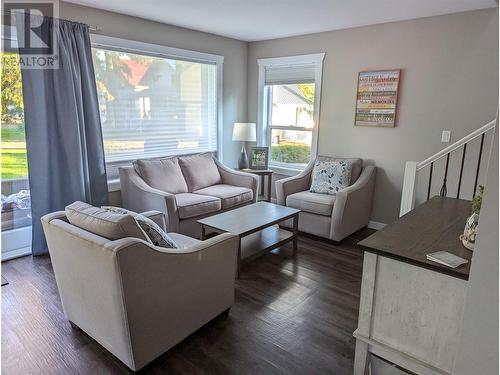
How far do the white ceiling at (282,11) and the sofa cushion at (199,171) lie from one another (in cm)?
162

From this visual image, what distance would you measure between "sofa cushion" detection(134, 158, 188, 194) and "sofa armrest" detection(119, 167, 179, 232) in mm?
83

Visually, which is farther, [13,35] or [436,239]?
[13,35]

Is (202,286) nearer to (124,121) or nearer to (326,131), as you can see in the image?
(124,121)

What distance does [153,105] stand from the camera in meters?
4.21

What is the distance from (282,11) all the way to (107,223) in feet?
9.16

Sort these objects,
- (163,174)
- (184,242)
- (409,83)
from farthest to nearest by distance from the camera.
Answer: (163,174) → (409,83) → (184,242)

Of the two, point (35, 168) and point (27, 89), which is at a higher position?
point (27, 89)

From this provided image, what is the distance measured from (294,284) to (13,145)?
9.37 ft

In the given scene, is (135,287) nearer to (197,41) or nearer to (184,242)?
(184,242)

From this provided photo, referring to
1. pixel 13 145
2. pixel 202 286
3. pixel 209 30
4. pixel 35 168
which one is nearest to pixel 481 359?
pixel 202 286

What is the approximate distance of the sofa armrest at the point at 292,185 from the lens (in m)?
4.16

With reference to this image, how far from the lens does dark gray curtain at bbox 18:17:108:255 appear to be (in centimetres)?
310

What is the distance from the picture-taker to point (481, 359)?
94cm

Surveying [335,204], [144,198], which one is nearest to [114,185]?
[144,198]
